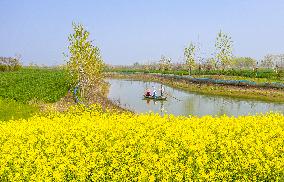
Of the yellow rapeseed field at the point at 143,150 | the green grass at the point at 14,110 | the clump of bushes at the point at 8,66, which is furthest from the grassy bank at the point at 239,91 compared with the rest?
the clump of bushes at the point at 8,66

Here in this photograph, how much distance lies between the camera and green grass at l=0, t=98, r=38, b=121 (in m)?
29.9

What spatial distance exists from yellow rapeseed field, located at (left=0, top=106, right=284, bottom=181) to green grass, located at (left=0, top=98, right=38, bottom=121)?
39.3ft

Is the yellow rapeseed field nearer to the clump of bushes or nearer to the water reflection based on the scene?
the water reflection

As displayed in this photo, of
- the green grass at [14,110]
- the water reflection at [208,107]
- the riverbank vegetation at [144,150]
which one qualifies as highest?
the riverbank vegetation at [144,150]

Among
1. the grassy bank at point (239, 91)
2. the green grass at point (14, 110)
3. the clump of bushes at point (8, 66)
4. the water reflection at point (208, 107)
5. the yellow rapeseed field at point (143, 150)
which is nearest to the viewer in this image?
the yellow rapeseed field at point (143, 150)

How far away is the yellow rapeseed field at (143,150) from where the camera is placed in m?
11.7

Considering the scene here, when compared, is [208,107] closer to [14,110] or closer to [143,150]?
[14,110]

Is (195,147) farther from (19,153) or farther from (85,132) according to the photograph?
(19,153)

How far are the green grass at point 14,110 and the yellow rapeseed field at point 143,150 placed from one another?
1196 centimetres

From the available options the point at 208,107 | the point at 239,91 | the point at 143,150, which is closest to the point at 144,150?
the point at 143,150

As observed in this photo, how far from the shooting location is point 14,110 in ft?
108

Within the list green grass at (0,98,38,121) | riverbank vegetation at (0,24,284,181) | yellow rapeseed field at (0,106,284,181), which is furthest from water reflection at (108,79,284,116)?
yellow rapeseed field at (0,106,284,181)

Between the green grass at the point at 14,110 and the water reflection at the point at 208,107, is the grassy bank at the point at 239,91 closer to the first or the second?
the water reflection at the point at 208,107

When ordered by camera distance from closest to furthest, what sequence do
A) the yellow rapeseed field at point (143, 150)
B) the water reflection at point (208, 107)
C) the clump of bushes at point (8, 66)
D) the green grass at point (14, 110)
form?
the yellow rapeseed field at point (143, 150), the green grass at point (14, 110), the water reflection at point (208, 107), the clump of bushes at point (8, 66)
